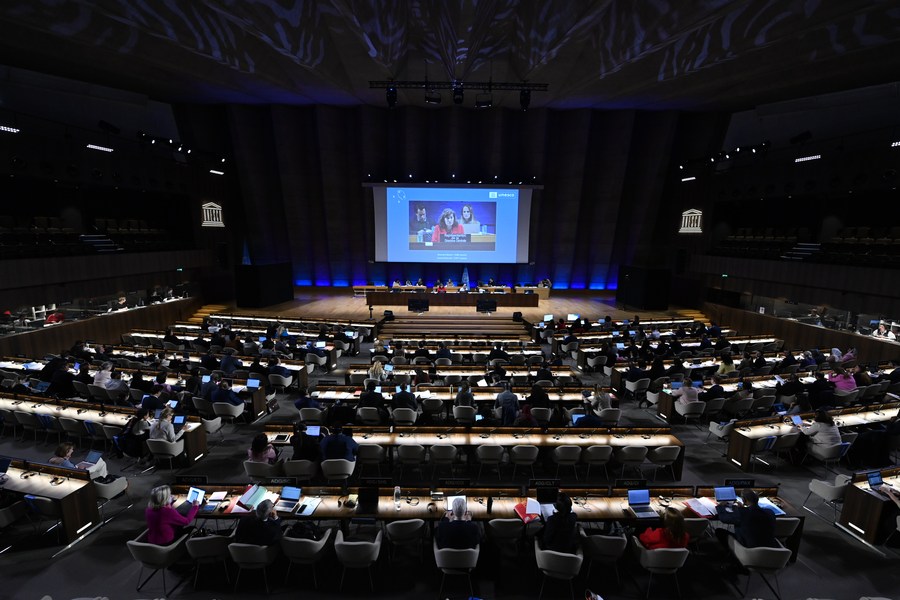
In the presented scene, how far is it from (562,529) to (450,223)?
800 inches

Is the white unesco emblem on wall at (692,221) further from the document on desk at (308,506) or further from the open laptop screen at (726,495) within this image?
the document on desk at (308,506)

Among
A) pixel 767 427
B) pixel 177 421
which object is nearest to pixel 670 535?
pixel 767 427

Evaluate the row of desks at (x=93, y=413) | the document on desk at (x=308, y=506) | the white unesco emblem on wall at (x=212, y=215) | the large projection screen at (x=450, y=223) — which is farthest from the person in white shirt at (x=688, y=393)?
the white unesco emblem on wall at (x=212, y=215)

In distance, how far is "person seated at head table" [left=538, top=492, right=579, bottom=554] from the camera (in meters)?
4.87

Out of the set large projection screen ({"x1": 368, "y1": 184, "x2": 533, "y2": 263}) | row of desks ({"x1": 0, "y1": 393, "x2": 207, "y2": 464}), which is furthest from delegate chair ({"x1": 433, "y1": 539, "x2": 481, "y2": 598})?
large projection screen ({"x1": 368, "y1": 184, "x2": 533, "y2": 263})

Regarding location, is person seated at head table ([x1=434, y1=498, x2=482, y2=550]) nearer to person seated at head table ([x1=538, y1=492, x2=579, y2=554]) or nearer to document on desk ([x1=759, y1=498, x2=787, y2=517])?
person seated at head table ([x1=538, y1=492, x2=579, y2=554])

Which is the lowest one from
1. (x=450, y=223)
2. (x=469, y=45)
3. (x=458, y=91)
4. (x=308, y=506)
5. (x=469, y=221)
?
(x=308, y=506)

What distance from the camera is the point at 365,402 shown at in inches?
348

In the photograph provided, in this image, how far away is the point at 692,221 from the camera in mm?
22859

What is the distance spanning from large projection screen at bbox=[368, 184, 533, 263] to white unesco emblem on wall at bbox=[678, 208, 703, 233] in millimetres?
7853

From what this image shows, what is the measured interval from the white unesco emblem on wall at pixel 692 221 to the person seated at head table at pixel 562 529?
21297 mm

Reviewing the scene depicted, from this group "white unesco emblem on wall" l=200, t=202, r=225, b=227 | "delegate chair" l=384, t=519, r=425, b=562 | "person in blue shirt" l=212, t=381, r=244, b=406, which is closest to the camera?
"delegate chair" l=384, t=519, r=425, b=562

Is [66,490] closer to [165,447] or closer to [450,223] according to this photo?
[165,447]

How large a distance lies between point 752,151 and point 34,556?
83.1 ft
